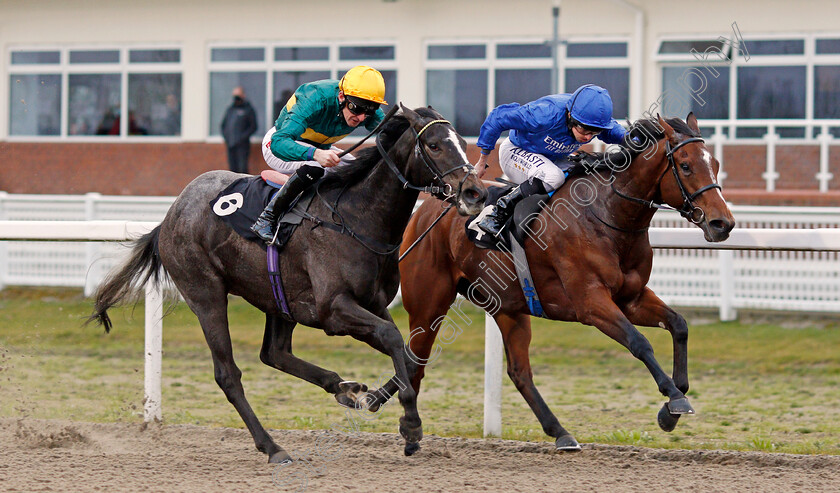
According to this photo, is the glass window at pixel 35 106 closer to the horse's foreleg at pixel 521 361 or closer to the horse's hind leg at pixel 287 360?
the horse's hind leg at pixel 287 360

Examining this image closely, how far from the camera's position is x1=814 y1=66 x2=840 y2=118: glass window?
45.0ft

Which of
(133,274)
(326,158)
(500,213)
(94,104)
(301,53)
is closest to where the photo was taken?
(326,158)

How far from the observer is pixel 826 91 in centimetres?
1380

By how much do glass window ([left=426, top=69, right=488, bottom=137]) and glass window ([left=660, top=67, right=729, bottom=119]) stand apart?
2.64 meters

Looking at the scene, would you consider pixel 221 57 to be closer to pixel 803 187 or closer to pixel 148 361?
pixel 803 187

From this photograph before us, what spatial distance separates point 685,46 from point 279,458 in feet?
35.0

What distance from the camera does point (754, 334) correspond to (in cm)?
964

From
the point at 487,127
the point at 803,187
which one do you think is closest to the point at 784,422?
the point at 487,127

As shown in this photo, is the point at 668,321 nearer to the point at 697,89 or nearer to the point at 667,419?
the point at 667,419

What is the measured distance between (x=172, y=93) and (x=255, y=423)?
12019 millimetres

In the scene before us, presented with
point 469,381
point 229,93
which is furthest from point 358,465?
point 229,93

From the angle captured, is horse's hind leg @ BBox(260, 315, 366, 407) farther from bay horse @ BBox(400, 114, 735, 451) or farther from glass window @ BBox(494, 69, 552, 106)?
glass window @ BBox(494, 69, 552, 106)

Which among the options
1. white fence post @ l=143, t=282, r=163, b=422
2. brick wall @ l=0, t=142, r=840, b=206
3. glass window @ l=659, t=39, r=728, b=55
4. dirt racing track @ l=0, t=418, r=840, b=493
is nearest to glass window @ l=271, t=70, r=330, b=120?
brick wall @ l=0, t=142, r=840, b=206

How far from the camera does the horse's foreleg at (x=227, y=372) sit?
502 centimetres
